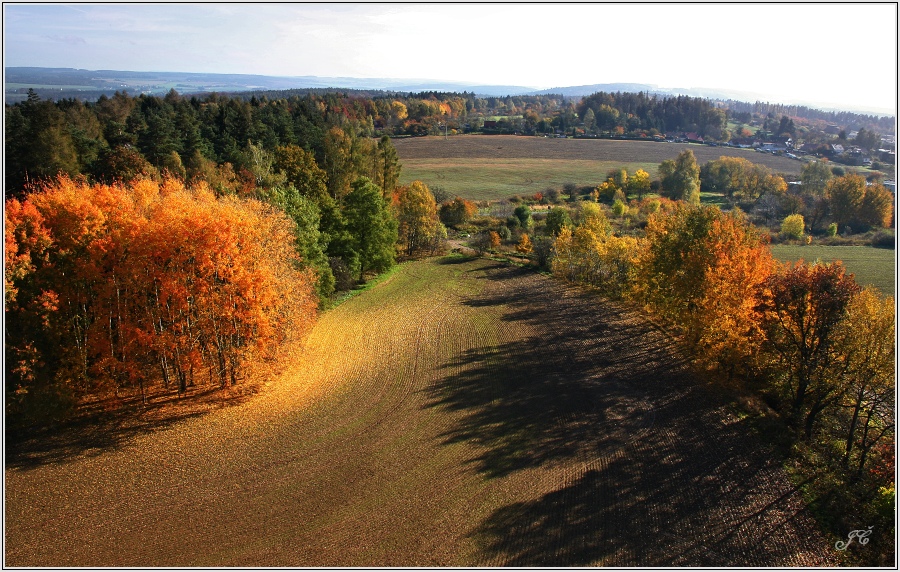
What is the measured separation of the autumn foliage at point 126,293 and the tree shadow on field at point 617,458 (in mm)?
10890

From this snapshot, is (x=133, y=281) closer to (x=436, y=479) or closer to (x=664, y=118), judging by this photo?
(x=436, y=479)

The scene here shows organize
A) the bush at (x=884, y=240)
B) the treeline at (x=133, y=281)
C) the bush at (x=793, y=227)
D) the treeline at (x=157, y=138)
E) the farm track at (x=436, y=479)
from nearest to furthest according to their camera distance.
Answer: the farm track at (x=436, y=479)
the treeline at (x=133, y=281)
the treeline at (x=157, y=138)
the bush at (x=884, y=240)
the bush at (x=793, y=227)

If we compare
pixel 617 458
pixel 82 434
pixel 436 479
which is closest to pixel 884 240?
pixel 617 458

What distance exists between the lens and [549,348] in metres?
31.3

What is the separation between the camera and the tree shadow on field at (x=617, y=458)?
54.7 ft

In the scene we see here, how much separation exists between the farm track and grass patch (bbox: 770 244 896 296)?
1068 inches

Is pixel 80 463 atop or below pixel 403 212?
below

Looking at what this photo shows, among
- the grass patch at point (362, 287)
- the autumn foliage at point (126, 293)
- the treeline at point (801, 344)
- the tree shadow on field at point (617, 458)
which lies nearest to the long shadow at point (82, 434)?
the autumn foliage at point (126, 293)

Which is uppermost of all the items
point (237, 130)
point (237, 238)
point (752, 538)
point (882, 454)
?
point (237, 130)

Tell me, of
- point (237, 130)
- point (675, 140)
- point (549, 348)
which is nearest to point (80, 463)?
point (549, 348)

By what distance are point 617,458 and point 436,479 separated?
754cm

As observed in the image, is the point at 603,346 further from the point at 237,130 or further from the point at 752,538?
the point at 237,130

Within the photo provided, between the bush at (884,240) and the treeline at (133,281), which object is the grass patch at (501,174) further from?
the treeline at (133,281)

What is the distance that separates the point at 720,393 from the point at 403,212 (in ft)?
116
